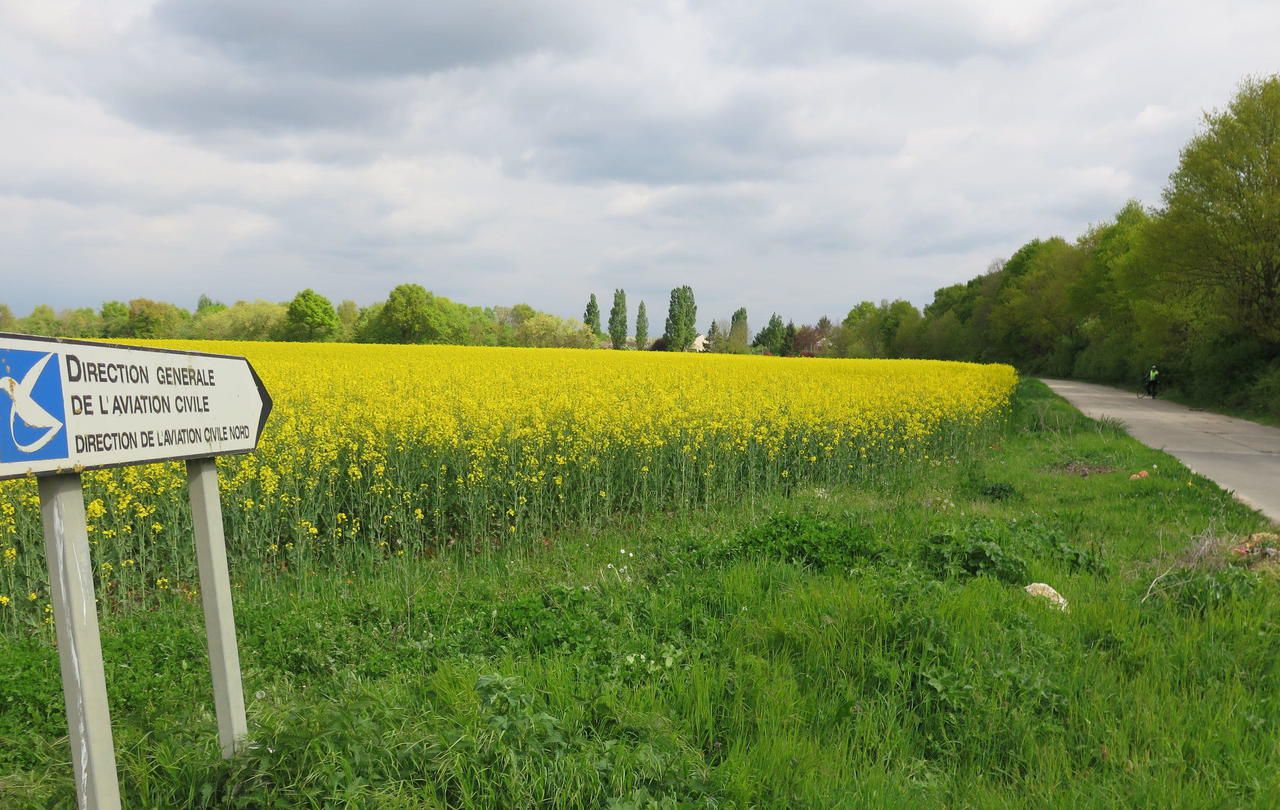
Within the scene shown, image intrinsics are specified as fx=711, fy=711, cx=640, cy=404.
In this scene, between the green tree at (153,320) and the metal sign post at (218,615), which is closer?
the metal sign post at (218,615)

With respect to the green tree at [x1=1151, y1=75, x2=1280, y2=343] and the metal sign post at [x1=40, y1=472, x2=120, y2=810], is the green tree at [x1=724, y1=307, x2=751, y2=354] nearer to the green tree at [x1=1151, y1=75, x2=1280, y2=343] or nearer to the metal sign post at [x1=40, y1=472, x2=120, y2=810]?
the green tree at [x1=1151, y1=75, x2=1280, y2=343]

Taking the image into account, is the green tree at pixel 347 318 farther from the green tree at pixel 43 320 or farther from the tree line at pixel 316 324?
the green tree at pixel 43 320

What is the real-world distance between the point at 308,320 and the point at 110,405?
243ft

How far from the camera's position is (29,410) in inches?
79.9

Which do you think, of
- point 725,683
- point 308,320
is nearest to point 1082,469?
point 725,683

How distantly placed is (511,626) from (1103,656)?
3.47m

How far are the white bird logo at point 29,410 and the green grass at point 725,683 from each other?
1382mm

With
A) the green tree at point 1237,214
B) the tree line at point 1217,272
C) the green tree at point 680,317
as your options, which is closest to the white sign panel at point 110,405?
the tree line at point 1217,272

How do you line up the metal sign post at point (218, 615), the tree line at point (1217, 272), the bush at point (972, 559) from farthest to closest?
the tree line at point (1217, 272)
the bush at point (972, 559)
the metal sign post at point (218, 615)

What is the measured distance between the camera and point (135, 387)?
2418 millimetres

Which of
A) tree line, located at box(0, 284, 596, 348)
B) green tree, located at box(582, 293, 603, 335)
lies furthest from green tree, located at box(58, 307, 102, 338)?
green tree, located at box(582, 293, 603, 335)

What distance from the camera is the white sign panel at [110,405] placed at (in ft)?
6.57

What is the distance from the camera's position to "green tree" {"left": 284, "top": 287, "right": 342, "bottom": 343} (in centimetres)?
6919

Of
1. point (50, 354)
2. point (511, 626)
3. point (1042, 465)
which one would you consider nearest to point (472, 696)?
point (511, 626)
